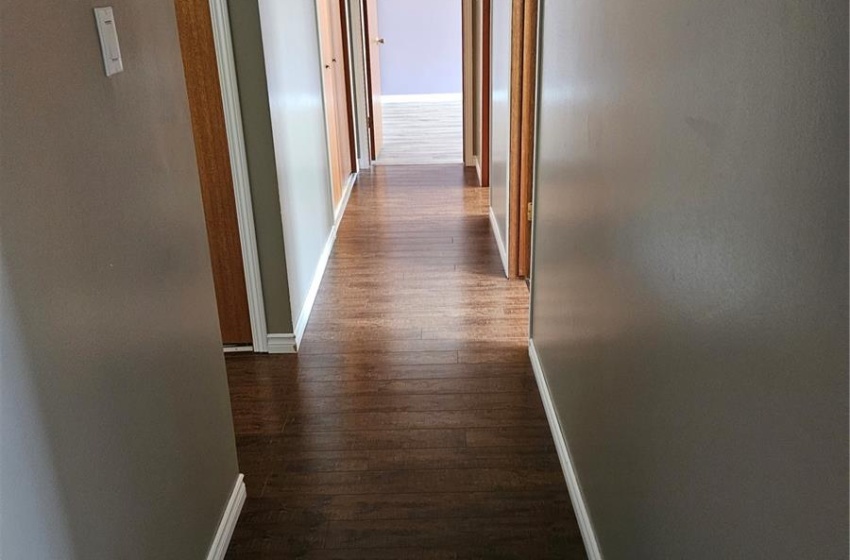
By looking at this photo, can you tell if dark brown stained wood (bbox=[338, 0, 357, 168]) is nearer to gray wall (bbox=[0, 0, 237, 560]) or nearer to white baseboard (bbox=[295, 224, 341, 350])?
white baseboard (bbox=[295, 224, 341, 350])

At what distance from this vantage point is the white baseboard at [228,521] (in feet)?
5.98

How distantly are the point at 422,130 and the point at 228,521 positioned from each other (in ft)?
21.0

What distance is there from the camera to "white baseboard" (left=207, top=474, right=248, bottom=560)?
1823 millimetres

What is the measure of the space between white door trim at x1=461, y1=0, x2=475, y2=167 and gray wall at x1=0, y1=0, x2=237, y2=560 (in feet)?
14.8

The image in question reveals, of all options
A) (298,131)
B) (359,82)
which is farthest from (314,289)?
(359,82)

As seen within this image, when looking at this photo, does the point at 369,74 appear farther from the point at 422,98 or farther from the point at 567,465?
the point at 567,465

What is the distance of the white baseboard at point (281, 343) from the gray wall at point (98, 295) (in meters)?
1.17

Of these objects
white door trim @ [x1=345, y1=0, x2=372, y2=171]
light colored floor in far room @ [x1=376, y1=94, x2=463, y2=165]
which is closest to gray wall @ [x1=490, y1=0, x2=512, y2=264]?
white door trim @ [x1=345, y1=0, x2=372, y2=171]

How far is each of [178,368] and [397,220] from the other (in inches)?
125

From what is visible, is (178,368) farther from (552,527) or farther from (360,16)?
(360,16)

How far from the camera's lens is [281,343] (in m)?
2.94

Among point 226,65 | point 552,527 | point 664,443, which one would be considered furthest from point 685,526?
point 226,65

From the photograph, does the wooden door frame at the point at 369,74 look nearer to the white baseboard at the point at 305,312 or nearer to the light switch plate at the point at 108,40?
the white baseboard at the point at 305,312

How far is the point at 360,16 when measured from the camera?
19.1 ft
